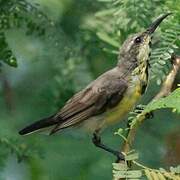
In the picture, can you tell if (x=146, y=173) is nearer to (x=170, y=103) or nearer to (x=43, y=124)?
(x=170, y=103)

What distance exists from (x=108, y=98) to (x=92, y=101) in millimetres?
125

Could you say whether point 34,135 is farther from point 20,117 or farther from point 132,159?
point 132,159

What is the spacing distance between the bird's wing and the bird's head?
6.5 inches

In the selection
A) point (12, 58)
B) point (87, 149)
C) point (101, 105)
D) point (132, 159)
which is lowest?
point (87, 149)

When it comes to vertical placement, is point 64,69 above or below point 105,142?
above

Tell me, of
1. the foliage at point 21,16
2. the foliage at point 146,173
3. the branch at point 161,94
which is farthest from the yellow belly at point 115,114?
the foliage at point 146,173

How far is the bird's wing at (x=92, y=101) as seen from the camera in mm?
4840

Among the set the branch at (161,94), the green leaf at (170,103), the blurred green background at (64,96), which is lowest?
the blurred green background at (64,96)

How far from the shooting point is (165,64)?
12.3 feet

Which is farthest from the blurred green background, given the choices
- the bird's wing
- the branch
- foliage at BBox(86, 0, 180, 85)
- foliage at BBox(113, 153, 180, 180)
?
foliage at BBox(113, 153, 180, 180)

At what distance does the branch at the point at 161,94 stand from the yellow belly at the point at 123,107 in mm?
1254

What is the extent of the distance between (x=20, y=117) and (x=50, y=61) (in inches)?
18.7

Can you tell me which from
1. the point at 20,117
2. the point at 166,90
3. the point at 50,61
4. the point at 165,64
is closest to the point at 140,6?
the point at 165,64

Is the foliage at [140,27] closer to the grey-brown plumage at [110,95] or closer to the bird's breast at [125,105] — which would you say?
the grey-brown plumage at [110,95]
